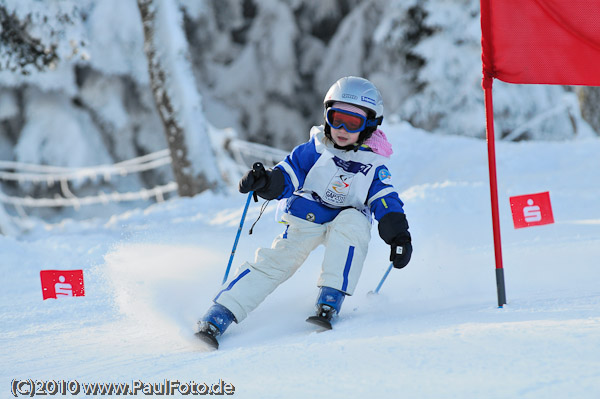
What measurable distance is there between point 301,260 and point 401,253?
0.55 meters

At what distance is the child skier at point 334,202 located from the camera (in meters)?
3.18

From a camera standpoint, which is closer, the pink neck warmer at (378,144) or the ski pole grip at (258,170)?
the ski pole grip at (258,170)

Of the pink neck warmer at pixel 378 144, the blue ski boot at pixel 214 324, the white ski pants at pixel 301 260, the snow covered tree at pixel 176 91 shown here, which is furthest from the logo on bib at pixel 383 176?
the snow covered tree at pixel 176 91

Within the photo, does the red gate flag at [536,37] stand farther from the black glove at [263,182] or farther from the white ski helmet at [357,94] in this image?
the black glove at [263,182]

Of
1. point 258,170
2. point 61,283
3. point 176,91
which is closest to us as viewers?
point 258,170

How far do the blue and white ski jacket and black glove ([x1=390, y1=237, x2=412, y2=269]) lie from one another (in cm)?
22

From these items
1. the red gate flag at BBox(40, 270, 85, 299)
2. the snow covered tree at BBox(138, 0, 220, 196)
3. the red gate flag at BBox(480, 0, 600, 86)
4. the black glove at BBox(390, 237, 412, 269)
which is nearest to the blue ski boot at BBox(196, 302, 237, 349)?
the black glove at BBox(390, 237, 412, 269)

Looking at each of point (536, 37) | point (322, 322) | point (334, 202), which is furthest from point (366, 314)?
point (536, 37)

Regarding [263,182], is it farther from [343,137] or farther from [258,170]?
[343,137]

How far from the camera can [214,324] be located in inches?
116

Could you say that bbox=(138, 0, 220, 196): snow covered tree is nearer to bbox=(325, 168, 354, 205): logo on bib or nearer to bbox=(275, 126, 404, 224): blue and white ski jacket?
bbox=(275, 126, 404, 224): blue and white ski jacket

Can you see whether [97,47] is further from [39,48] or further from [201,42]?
[39,48]

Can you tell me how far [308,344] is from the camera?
2562 mm

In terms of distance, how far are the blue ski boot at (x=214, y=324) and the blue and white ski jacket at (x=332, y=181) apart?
26.6 inches
